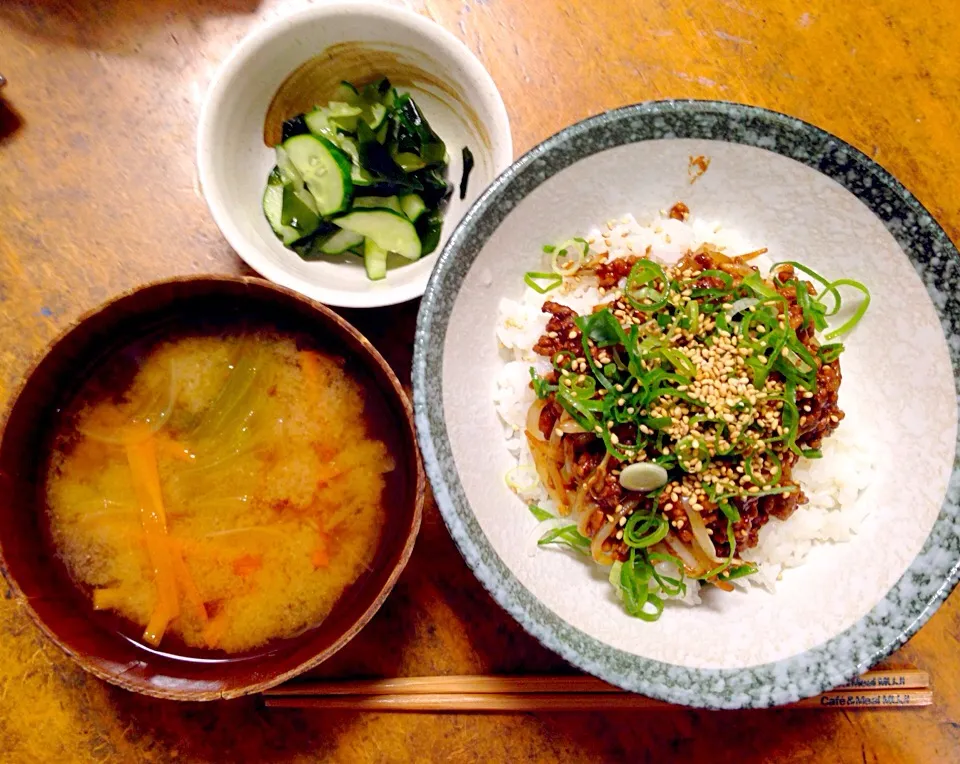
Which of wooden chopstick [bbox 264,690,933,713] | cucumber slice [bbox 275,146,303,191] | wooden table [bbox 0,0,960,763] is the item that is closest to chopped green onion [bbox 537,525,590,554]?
wooden table [bbox 0,0,960,763]

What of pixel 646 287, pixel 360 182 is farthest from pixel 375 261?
pixel 646 287

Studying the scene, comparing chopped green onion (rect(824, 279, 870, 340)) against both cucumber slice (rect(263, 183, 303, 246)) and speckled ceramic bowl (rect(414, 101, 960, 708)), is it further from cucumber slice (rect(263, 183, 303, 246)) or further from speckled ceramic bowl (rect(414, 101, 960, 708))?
cucumber slice (rect(263, 183, 303, 246))

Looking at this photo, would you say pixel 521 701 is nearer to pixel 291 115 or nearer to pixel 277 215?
pixel 277 215

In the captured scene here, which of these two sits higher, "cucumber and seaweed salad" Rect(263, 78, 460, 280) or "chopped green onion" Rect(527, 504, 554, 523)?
"cucumber and seaweed salad" Rect(263, 78, 460, 280)

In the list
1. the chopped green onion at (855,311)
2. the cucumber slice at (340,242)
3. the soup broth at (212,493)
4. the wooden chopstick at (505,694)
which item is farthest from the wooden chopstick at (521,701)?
the cucumber slice at (340,242)

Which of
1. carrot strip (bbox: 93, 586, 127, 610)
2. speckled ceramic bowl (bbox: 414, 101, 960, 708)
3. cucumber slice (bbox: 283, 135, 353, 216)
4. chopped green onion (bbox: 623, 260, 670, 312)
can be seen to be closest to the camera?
speckled ceramic bowl (bbox: 414, 101, 960, 708)

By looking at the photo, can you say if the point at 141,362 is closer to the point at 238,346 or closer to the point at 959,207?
the point at 238,346

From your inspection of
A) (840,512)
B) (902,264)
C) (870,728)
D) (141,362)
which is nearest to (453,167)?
(141,362)
